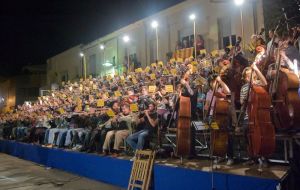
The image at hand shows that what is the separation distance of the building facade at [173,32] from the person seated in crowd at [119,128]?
12.9 feet

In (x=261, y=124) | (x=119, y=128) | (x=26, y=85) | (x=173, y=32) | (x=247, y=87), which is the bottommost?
(x=119, y=128)

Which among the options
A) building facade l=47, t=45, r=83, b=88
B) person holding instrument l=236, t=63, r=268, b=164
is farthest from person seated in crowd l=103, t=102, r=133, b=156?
building facade l=47, t=45, r=83, b=88

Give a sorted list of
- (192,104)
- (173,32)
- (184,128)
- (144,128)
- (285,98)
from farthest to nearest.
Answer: (173,32) < (144,128) < (192,104) < (184,128) < (285,98)

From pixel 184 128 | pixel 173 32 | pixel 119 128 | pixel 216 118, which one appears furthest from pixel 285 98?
pixel 173 32

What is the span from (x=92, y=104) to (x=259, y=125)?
274 inches

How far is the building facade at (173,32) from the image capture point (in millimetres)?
10875

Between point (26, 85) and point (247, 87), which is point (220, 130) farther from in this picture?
point (26, 85)

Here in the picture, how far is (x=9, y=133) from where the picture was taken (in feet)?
58.7

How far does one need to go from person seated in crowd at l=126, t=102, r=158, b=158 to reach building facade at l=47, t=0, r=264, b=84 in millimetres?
3856

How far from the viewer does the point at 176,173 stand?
608 centimetres

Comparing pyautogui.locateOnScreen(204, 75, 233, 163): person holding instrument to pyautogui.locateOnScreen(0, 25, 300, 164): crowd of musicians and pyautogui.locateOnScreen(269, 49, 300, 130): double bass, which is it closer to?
pyautogui.locateOnScreen(0, 25, 300, 164): crowd of musicians

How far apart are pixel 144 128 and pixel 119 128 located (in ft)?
3.71

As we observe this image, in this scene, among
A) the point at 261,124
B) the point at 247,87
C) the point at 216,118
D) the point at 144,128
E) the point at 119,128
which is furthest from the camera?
the point at 119,128

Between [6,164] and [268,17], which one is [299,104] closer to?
[268,17]
